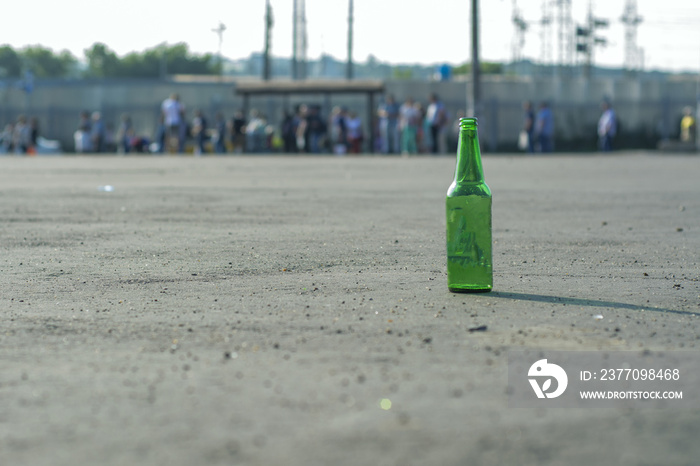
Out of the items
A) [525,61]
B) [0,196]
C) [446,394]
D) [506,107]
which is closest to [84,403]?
[446,394]

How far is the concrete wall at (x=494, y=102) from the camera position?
137ft

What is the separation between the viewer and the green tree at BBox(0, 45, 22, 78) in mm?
128750

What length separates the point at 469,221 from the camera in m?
4.84

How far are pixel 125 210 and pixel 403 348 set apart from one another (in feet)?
23.7

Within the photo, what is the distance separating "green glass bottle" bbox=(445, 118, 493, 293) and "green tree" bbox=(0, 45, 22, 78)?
5221 inches

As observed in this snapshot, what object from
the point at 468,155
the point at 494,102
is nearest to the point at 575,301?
the point at 468,155

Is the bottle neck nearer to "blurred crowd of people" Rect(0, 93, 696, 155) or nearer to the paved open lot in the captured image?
the paved open lot

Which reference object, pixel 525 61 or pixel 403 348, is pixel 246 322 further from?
pixel 525 61

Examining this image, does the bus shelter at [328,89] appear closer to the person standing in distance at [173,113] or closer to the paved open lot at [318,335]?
the person standing in distance at [173,113]

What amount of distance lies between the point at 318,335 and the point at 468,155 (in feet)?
4.80

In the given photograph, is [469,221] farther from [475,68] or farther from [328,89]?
[475,68]

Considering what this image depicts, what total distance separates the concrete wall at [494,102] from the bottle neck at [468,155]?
35437mm

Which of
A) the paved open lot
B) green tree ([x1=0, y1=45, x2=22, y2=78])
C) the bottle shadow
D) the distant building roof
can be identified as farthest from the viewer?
green tree ([x1=0, y1=45, x2=22, y2=78])

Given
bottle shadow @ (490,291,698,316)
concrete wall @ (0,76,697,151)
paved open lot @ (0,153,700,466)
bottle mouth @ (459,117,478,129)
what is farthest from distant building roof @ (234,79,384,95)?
bottle shadow @ (490,291,698,316)
